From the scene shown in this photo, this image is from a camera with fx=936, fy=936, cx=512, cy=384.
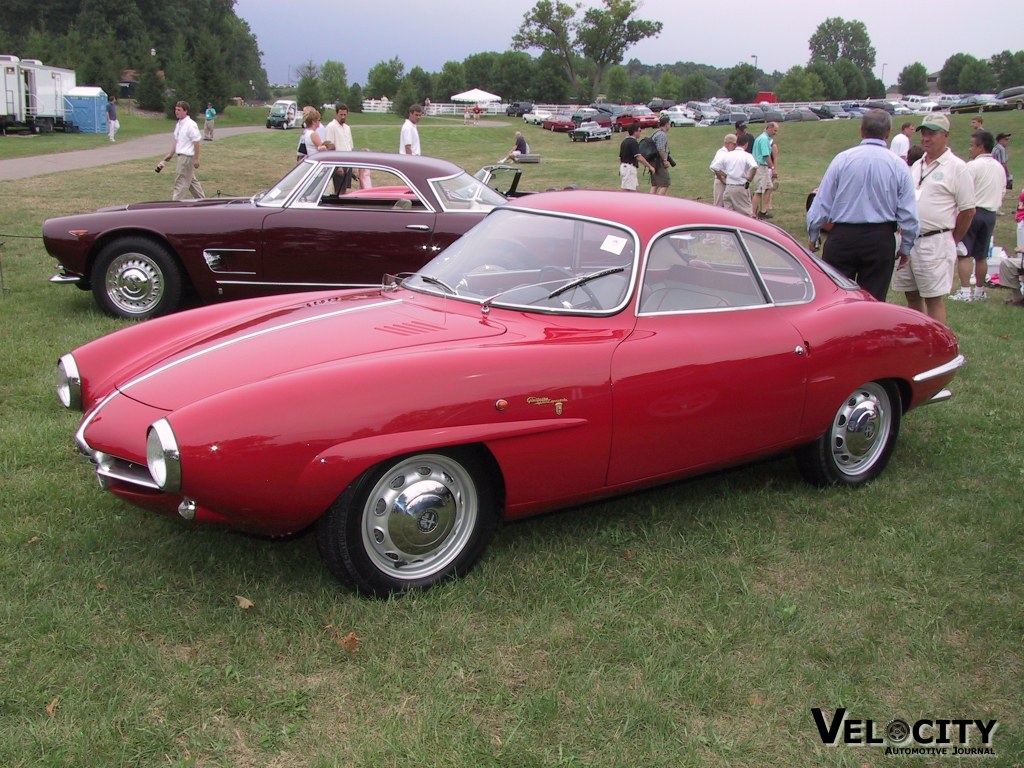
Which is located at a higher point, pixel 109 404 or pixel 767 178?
pixel 767 178

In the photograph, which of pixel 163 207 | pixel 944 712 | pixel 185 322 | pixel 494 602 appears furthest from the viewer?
pixel 163 207

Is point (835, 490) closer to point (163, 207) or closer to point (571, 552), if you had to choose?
point (571, 552)

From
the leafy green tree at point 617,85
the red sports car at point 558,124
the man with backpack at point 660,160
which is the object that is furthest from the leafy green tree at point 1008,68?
the man with backpack at point 660,160

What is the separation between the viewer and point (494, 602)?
140 inches

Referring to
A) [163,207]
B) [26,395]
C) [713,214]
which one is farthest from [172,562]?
[163,207]

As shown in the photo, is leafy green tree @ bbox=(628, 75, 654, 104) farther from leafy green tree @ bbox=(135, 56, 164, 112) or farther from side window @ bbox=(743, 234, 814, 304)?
side window @ bbox=(743, 234, 814, 304)

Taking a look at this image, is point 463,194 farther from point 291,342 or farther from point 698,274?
point 291,342

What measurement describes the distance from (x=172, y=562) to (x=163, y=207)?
195 inches

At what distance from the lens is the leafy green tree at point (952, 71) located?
397 ft

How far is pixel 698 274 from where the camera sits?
4465 mm

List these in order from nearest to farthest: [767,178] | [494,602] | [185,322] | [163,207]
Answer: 1. [494,602]
2. [185,322]
3. [163,207]
4. [767,178]

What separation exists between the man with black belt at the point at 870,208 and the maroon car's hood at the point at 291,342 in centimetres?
334

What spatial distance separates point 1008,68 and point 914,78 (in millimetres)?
11572

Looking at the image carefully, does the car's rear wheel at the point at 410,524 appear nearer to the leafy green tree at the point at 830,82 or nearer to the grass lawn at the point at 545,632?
the grass lawn at the point at 545,632
